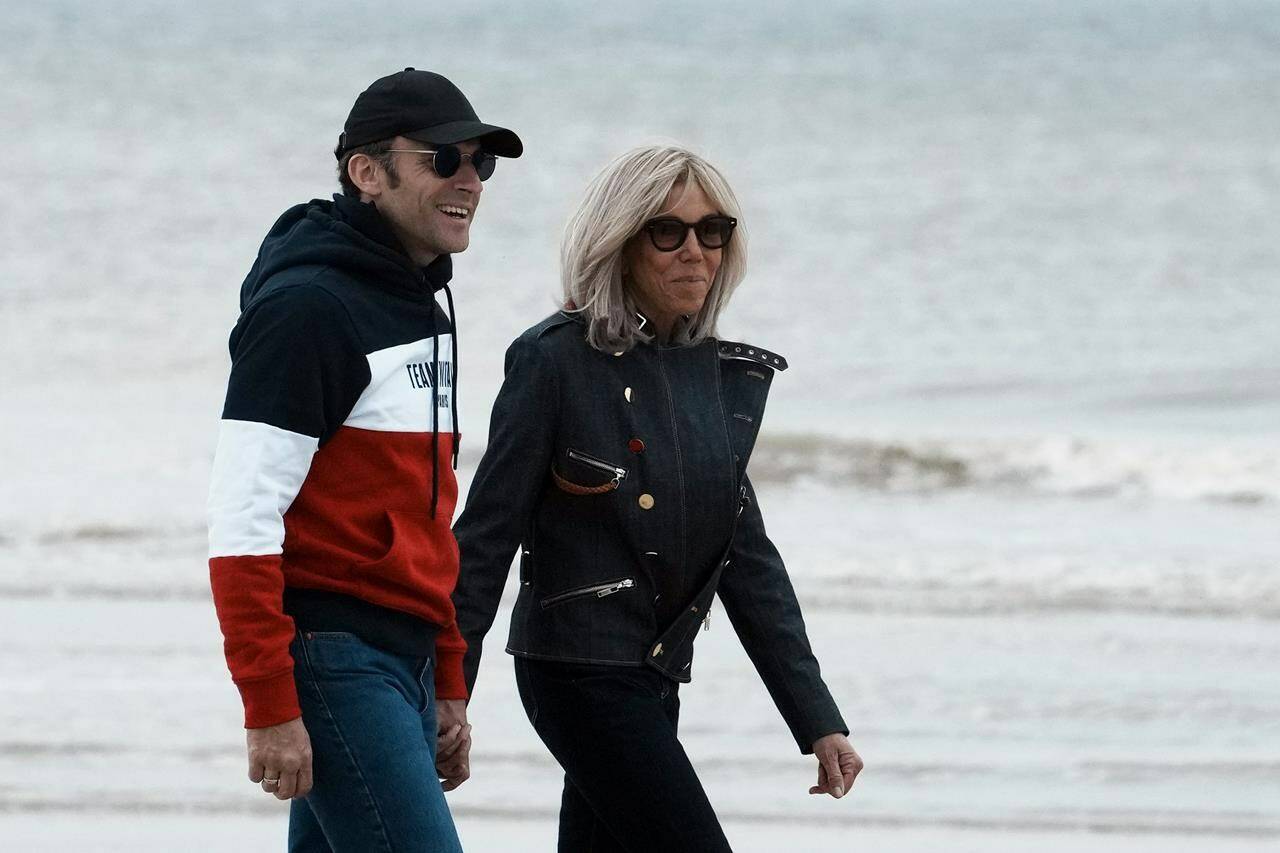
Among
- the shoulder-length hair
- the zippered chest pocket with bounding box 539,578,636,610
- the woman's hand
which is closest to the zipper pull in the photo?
the zippered chest pocket with bounding box 539,578,636,610

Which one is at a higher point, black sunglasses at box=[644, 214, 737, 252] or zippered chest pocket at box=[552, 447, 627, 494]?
black sunglasses at box=[644, 214, 737, 252]

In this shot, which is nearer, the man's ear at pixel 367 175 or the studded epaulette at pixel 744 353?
the man's ear at pixel 367 175

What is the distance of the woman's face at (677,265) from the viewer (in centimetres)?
312

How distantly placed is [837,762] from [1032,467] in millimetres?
11195

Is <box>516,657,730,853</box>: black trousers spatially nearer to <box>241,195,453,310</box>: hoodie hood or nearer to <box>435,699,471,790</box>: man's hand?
<box>435,699,471,790</box>: man's hand

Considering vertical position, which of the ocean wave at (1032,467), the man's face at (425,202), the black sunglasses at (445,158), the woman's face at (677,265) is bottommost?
the ocean wave at (1032,467)

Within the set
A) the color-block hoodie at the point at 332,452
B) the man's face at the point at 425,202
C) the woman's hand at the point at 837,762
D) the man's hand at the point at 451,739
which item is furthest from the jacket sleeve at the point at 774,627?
the man's face at the point at 425,202

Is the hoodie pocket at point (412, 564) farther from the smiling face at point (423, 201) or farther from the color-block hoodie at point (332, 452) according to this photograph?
the smiling face at point (423, 201)

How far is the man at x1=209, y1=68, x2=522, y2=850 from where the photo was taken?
97.3 inches

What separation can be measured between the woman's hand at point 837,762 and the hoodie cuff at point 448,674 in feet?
2.36

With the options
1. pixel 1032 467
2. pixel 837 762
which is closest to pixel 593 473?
pixel 837 762

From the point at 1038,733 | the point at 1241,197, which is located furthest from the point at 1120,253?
the point at 1038,733

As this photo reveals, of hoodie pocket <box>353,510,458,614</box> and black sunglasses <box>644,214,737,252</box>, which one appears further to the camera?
black sunglasses <box>644,214,737,252</box>

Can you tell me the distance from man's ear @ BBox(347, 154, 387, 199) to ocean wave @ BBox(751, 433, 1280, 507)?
10863mm
